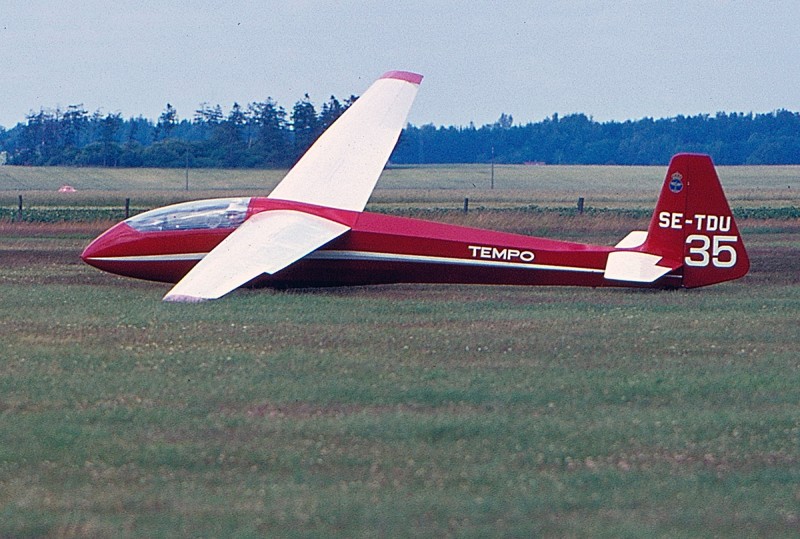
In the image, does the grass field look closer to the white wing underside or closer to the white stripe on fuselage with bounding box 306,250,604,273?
the white wing underside

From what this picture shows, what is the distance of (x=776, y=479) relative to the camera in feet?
26.2

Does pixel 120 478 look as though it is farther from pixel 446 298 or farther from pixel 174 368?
pixel 446 298

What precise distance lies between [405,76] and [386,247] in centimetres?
756

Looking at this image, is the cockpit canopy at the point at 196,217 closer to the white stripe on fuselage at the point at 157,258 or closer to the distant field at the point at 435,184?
the white stripe on fuselage at the point at 157,258

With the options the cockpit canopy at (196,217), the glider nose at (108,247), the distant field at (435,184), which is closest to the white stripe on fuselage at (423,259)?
the cockpit canopy at (196,217)

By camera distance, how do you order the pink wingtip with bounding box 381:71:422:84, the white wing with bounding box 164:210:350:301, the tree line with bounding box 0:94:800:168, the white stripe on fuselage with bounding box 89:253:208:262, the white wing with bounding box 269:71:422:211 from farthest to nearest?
the tree line with bounding box 0:94:800:168 < the pink wingtip with bounding box 381:71:422:84 < the white wing with bounding box 269:71:422:211 < the white stripe on fuselage with bounding box 89:253:208:262 < the white wing with bounding box 164:210:350:301

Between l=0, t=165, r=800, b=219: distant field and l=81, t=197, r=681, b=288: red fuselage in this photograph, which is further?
l=0, t=165, r=800, b=219: distant field

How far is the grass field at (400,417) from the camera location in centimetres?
719

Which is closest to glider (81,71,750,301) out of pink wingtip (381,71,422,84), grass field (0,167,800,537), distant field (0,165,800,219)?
grass field (0,167,800,537)

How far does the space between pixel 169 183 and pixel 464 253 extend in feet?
253

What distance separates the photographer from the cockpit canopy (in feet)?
63.6

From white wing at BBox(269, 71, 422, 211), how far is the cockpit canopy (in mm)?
1267

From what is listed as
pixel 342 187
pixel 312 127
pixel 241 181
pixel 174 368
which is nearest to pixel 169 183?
pixel 241 181

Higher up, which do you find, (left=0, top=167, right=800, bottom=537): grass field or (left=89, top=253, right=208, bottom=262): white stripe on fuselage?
(left=89, top=253, right=208, bottom=262): white stripe on fuselage
